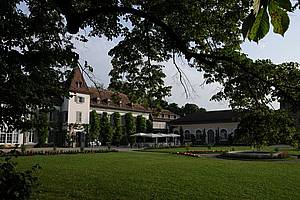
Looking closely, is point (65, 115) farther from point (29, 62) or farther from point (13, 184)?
point (13, 184)

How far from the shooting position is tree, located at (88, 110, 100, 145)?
52200 millimetres

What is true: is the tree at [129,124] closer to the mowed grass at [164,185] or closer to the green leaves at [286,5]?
the mowed grass at [164,185]

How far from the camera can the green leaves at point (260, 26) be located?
4.27ft

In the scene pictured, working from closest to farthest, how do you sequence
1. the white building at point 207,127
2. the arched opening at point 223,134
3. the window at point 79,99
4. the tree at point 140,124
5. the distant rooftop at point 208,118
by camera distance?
the window at point 79,99, the tree at point 140,124, the white building at point 207,127, the arched opening at point 223,134, the distant rooftop at point 208,118

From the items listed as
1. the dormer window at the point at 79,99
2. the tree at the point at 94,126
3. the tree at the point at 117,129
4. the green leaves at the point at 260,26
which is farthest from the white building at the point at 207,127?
the green leaves at the point at 260,26

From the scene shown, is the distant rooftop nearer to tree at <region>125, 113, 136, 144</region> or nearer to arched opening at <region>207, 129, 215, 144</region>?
arched opening at <region>207, 129, 215, 144</region>

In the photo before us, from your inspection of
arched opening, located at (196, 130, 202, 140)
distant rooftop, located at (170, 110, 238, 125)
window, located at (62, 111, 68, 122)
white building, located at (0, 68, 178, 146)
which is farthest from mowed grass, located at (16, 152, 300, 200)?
arched opening, located at (196, 130, 202, 140)

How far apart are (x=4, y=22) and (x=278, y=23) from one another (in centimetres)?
741

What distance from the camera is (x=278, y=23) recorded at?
4.20 ft

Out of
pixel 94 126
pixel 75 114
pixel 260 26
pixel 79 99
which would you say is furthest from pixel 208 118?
pixel 260 26

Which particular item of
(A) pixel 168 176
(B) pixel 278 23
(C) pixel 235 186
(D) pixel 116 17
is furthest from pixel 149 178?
(B) pixel 278 23

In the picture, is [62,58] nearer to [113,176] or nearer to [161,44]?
[161,44]

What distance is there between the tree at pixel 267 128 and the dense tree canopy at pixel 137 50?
312mm

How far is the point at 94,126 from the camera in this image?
5341 centimetres
